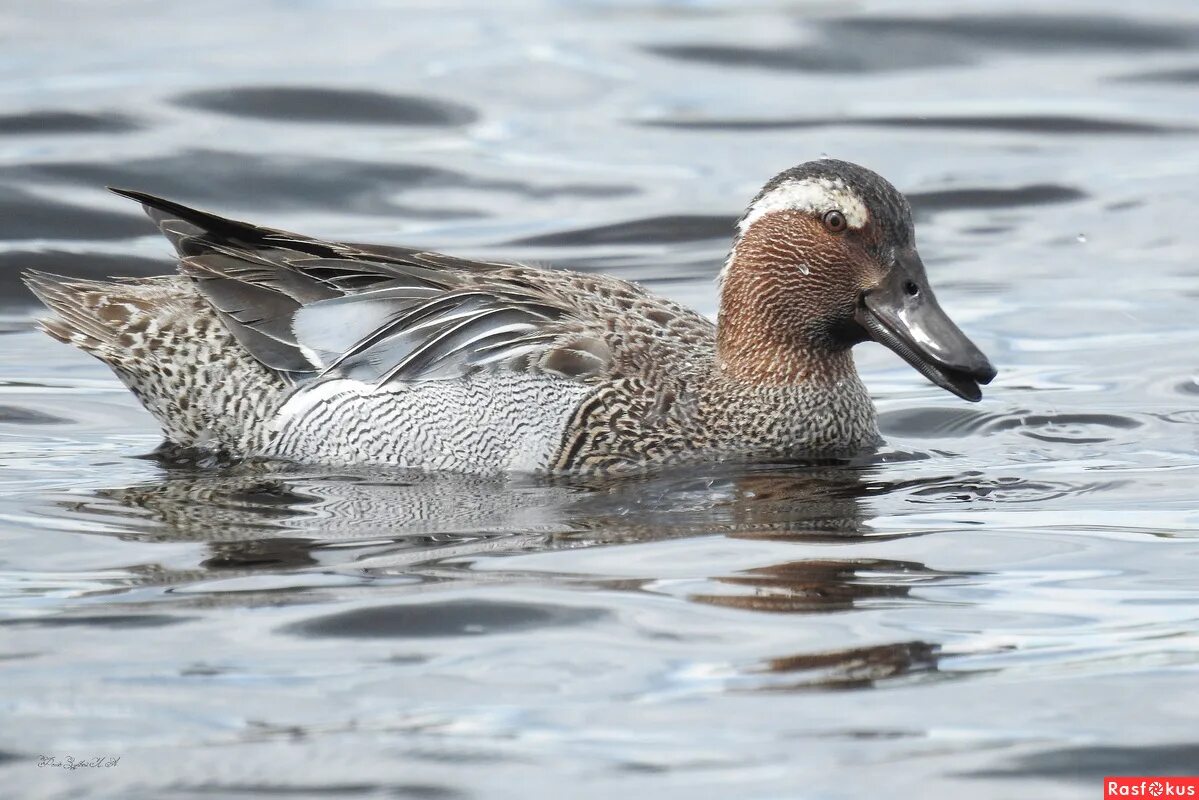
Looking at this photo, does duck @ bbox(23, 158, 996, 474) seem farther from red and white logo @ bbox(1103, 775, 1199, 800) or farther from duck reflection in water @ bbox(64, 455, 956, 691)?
red and white logo @ bbox(1103, 775, 1199, 800)

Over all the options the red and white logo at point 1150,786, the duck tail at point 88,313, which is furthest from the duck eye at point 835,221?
the red and white logo at point 1150,786

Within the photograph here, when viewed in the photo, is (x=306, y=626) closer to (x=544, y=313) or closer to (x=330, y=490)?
(x=330, y=490)

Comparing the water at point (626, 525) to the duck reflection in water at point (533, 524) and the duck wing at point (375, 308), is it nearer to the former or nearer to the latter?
the duck reflection in water at point (533, 524)

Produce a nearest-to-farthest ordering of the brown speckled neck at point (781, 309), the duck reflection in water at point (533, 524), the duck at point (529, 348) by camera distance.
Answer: the duck reflection in water at point (533, 524)
the duck at point (529, 348)
the brown speckled neck at point (781, 309)

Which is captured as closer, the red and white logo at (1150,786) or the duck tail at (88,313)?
the red and white logo at (1150,786)

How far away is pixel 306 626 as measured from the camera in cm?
548

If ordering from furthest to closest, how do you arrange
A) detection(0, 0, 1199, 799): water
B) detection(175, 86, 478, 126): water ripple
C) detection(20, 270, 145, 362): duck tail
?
detection(175, 86, 478, 126): water ripple < detection(20, 270, 145, 362): duck tail < detection(0, 0, 1199, 799): water

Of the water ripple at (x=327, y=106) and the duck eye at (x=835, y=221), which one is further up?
the water ripple at (x=327, y=106)

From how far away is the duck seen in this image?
296 inches

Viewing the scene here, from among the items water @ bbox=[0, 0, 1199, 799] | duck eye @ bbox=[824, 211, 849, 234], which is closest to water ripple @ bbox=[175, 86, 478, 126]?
water @ bbox=[0, 0, 1199, 799]

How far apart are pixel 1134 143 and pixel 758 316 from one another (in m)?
7.06

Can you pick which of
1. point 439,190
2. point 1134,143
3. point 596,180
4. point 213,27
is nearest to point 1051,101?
point 1134,143

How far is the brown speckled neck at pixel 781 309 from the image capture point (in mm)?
7695

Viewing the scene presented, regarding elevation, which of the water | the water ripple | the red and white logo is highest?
the water ripple
